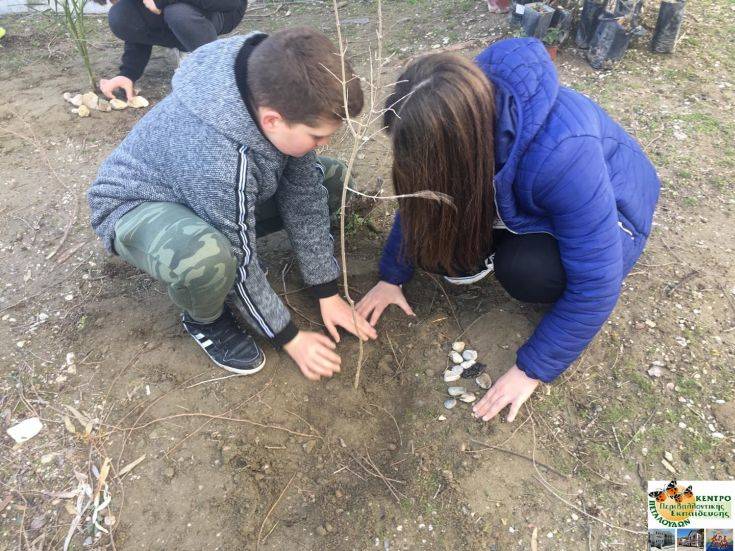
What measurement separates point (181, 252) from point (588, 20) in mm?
3311

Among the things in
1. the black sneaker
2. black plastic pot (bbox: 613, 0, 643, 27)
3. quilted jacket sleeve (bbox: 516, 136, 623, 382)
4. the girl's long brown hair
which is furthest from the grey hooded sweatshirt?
black plastic pot (bbox: 613, 0, 643, 27)

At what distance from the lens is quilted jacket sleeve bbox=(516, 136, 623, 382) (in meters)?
1.31

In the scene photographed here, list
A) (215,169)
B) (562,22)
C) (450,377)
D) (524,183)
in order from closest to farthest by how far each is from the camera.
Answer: (524,183)
(215,169)
(450,377)
(562,22)

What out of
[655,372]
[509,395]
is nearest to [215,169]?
[509,395]

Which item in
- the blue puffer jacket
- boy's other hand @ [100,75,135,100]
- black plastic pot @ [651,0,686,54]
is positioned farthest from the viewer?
boy's other hand @ [100,75,135,100]

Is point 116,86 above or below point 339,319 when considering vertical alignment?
above

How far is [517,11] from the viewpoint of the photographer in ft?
12.1

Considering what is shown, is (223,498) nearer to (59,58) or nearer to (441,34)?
(441,34)

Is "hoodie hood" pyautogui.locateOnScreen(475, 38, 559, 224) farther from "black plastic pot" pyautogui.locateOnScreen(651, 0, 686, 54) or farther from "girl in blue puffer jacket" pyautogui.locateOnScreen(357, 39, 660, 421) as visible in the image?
"black plastic pot" pyautogui.locateOnScreen(651, 0, 686, 54)

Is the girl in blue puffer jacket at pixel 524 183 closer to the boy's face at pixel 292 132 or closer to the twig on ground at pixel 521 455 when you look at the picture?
the twig on ground at pixel 521 455

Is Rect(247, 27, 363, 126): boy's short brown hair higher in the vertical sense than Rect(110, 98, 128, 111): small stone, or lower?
higher

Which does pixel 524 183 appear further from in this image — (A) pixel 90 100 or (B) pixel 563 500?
(A) pixel 90 100

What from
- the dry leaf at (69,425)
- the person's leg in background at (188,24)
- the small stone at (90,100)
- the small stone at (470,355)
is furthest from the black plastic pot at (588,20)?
the dry leaf at (69,425)

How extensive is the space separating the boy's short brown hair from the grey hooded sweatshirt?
0.29 feet
